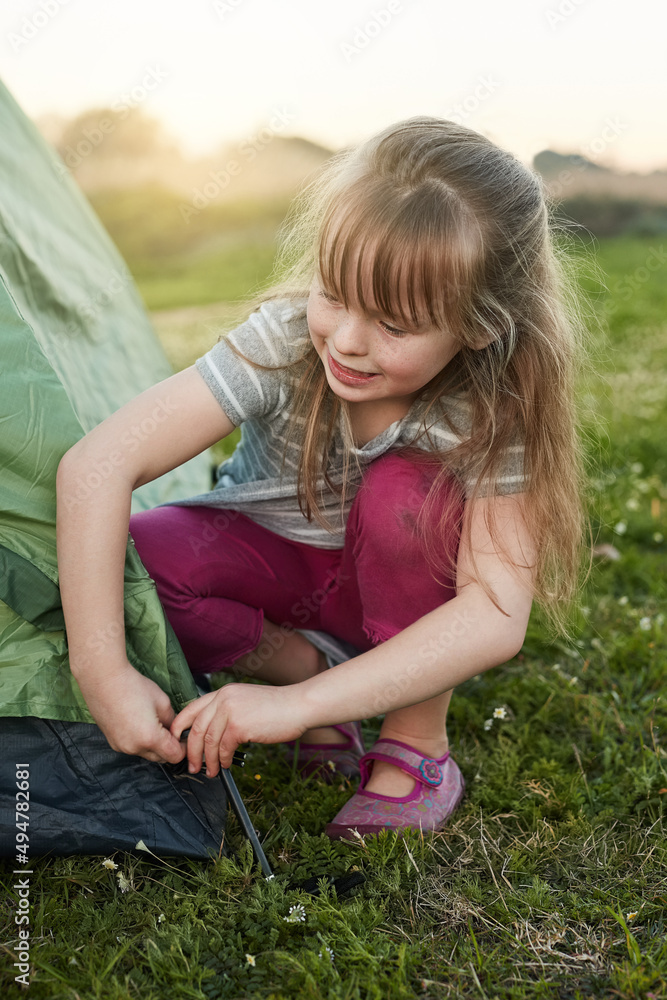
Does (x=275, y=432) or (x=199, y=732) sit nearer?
(x=199, y=732)

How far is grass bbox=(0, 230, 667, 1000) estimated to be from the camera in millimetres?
1253

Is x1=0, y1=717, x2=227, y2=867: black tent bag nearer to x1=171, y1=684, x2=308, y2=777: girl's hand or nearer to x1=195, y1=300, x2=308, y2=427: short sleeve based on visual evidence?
x1=171, y1=684, x2=308, y2=777: girl's hand

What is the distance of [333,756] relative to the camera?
1810 millimetres

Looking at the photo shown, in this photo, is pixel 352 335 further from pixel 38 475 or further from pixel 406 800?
pixel 406 800

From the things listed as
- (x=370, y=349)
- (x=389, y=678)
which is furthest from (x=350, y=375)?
(x=389, y=678)

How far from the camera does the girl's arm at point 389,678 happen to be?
4.65ft

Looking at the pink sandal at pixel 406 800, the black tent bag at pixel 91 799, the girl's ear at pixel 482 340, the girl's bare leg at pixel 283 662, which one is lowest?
the pink sandal at pixel 406 800

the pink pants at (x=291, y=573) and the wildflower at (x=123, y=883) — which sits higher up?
the pink pants at (x=291, y=573)

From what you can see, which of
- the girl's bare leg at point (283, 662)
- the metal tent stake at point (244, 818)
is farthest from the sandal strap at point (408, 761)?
the metal tent stake at point (244, 818)

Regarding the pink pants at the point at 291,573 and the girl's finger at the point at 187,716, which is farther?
the pink pants at the point at 291,573
